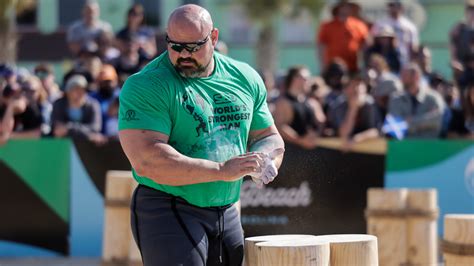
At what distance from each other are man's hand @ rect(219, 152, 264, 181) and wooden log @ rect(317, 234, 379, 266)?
2.25ft

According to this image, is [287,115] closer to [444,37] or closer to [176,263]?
[176,263]

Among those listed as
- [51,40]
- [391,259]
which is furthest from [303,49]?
[391,259]

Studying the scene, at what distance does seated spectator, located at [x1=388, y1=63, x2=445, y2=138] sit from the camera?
12.0 metres

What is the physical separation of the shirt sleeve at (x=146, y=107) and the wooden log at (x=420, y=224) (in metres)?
4.63

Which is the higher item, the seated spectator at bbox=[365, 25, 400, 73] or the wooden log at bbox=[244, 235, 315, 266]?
the seated spectator at bbox=[365, 25, 400, 73]

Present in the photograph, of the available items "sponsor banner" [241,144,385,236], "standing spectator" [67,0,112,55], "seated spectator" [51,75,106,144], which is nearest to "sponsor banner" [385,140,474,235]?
"sponsor banner" [241,144,385,236]

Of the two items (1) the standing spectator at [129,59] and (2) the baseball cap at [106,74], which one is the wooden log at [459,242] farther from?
(1) the standing spectator at [129,59]

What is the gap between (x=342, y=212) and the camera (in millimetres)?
11547

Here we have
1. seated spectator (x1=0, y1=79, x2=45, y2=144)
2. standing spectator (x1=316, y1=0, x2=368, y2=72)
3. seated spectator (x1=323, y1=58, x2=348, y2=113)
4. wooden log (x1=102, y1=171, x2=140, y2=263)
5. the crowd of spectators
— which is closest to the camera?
wooden log (x1=102, y1=171, x2=140, y2=263)

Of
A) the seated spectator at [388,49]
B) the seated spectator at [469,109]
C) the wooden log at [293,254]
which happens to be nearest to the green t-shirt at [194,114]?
the wooden log at [293,254]

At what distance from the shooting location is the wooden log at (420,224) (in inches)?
363

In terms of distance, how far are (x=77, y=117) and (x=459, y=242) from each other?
19.3 ft

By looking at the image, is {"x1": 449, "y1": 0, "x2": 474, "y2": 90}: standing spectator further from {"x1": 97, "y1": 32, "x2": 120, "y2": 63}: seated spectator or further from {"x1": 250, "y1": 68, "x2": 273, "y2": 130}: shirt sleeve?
{"x1": 250, "y1": 68, "x2": 273, "y2": 130}: shirt sleeve

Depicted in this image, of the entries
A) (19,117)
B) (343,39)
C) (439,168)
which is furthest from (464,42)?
(19,117)
